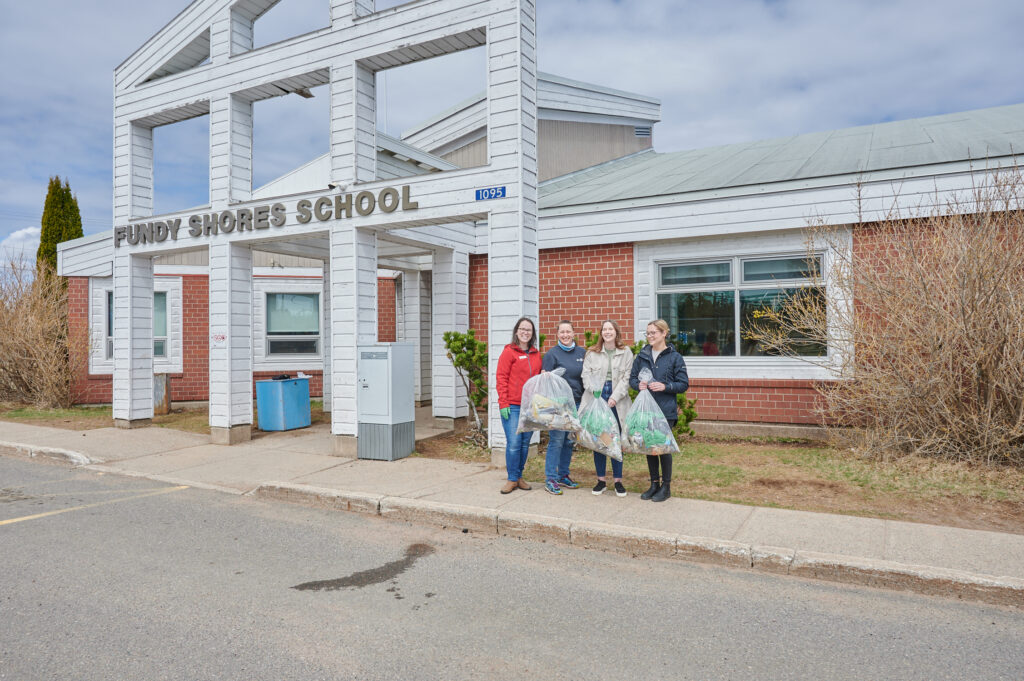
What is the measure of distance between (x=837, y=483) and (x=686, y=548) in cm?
285

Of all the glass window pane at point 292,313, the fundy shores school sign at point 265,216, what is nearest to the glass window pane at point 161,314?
the glass window pane at point 292,313

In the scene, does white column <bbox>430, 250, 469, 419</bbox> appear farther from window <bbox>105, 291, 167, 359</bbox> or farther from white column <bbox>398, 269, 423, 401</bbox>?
window <bbox>105, 291, 167, 359</bbox>

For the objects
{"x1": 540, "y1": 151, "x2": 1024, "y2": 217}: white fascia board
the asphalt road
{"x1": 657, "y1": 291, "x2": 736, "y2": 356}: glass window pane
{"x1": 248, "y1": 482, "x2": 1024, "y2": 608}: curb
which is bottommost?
the asphalt road

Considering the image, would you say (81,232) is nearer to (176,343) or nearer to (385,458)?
(176,343)

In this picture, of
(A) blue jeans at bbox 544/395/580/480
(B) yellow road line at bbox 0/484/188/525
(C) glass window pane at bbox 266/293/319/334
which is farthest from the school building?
(C) glass window pane at bbox 266/293/319/334

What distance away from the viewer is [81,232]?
2414cm

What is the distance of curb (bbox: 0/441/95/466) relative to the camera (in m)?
9.48

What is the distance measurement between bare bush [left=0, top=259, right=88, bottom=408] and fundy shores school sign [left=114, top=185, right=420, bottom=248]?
5.38m

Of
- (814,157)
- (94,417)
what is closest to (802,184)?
(814,157)

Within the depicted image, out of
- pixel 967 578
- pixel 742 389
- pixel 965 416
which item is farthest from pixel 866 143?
pixel 967 578

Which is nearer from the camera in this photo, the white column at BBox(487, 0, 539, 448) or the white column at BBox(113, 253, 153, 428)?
the white column at BBox(487, 0, 539, 448)

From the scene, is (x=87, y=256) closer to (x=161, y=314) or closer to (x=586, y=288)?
(x=161, y=314)

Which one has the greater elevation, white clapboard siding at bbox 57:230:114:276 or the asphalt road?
white clapboard siding at bbox 57:230:114:276

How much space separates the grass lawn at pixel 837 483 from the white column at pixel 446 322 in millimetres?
2678
